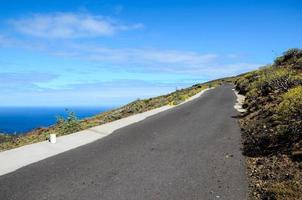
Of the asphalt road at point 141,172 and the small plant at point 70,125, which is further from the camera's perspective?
the small plant at point 70,125

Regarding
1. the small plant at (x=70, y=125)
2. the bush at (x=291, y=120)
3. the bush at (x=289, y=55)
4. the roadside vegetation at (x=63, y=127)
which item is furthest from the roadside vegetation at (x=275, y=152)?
the bush at (x=289, y=55)

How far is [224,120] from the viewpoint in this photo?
2398 cm

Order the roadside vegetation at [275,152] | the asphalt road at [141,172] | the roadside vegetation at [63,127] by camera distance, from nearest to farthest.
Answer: the roadside vegetation at [275,152], the asphalt road at [141,172], the roadside vegetation at [63,127]

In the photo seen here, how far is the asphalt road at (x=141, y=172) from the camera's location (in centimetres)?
1024

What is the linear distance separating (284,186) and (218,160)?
3.93 metres

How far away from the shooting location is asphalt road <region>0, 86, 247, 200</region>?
10.2 meters

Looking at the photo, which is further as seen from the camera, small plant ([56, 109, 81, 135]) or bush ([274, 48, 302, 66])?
bush ([274, 48, 302, 66])

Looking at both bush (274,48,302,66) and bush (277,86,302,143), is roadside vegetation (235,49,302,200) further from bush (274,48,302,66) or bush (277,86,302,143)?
bush (274,48,302,66)

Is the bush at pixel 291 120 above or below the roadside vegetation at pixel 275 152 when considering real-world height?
above

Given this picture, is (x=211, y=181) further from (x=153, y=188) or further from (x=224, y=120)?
(x=224, y=120)

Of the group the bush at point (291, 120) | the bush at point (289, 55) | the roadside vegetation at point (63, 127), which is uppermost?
the bush at point (289, 55)

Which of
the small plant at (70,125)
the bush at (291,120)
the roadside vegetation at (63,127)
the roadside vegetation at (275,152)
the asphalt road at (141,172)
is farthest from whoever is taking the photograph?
the roadside vegetation at (63,127)

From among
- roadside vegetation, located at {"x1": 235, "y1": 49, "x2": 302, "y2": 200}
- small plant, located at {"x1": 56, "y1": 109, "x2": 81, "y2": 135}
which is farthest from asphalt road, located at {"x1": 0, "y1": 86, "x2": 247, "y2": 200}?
small plant, located at {"x1": 56, "y1": 109, "x2": 81, "y2": 135}

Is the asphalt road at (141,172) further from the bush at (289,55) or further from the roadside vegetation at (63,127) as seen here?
the bush at (289,55)
